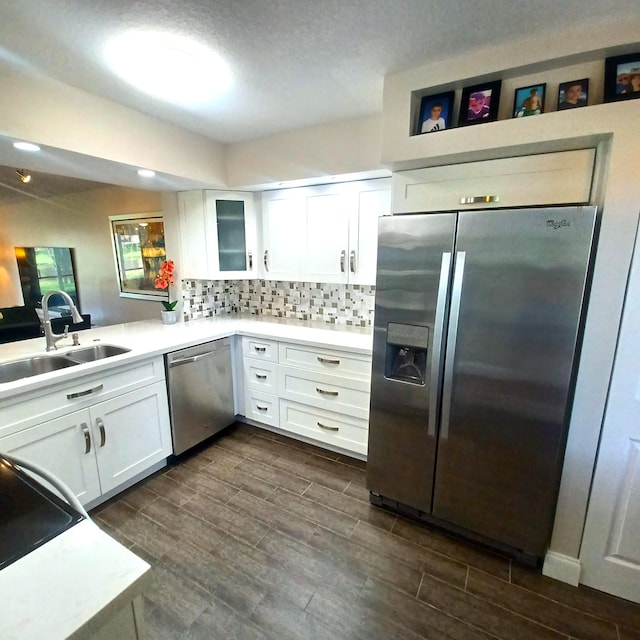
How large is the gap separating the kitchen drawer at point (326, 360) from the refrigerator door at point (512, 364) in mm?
712

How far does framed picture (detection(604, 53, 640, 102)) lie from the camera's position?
1289 millimetres

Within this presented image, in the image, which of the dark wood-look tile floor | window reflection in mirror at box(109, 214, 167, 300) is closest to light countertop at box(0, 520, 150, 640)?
the dark wood-look tile floor

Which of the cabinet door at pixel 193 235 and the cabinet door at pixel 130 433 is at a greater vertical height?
the cabinet door at pixel 193 235

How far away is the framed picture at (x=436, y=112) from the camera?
5.42 feet

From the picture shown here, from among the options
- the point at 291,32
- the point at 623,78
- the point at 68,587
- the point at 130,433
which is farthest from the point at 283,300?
the point at 68,587

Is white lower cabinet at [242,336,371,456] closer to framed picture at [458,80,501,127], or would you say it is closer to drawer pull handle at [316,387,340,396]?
drawer pull handle at [316,387,340,396]

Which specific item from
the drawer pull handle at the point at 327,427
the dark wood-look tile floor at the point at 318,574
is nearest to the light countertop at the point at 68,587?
the dark wood-look tile floor at the point at 318,574

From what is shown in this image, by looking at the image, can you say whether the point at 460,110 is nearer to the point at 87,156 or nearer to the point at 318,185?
the point at 318,185

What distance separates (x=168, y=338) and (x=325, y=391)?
47.7 inches

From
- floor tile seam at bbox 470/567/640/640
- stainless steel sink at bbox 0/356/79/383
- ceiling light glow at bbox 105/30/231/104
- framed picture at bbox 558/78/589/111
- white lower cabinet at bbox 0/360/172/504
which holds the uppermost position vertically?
ceiling light glow at bbox 105/30/231/104

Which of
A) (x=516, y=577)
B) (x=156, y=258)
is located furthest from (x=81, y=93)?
(x=516, y=577)

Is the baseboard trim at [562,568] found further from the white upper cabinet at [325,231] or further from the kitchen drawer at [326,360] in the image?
the white upper cabinet at [325,231]

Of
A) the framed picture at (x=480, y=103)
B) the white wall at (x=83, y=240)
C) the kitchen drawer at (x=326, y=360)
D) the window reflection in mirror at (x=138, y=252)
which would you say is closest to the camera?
the framed picture at (x=480, y=103)

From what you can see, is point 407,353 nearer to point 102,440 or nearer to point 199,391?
point 199,391
